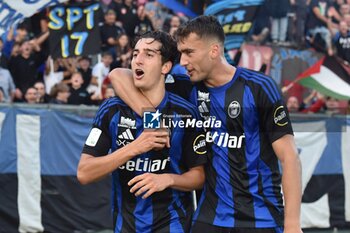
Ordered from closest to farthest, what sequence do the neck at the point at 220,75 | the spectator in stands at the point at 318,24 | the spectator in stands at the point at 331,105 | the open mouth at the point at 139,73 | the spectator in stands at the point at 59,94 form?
the open mouth at the point at 139,73 < the neck at the point at 220,75 < the spectator in stands at the point at 59,94 < the spectator in stands at the point at 331,105 < the spectator in stands at the point at 318,24

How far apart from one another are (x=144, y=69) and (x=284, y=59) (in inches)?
323

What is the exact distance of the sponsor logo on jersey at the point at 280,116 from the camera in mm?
4961

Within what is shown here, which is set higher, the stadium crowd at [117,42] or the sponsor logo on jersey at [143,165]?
the stadium crowd at [117,42]

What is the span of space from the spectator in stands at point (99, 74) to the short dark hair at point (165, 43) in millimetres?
6364

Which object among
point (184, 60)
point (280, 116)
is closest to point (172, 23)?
point (184, 60)

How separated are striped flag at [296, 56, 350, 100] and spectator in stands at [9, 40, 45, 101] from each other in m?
4.34

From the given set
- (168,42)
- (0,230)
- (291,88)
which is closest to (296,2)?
(291,88)

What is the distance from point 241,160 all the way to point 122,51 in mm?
7421

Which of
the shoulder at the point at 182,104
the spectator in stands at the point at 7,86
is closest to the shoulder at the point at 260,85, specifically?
the shoulder at the point at 182,104

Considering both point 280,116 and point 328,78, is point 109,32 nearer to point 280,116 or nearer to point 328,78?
point 328,78

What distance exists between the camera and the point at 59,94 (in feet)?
37.2

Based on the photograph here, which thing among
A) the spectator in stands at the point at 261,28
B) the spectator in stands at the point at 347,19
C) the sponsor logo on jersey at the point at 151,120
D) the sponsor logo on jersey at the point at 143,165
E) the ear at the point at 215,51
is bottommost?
the sponsor logo on jersey at the point at 143,165

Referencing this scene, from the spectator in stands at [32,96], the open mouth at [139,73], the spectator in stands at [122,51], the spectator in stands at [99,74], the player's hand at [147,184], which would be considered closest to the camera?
the player's hand at [147,184]

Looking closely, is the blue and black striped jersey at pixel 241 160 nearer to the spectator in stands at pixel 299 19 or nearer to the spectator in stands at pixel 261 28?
the spectator in stands at pixel 261 28
